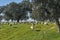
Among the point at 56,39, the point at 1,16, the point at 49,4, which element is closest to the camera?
the point at 56,39

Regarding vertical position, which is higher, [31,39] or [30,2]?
[30,2]

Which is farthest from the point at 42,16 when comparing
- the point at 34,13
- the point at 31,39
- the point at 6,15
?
the point at 6,15

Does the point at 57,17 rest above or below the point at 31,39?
above

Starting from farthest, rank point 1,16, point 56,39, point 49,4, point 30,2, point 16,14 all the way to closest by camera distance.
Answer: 1. point 1,16
2. point 16,14
3. point 30,2
4. point 49,4
5. point 56,39

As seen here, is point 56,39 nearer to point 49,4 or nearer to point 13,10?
point 49,4

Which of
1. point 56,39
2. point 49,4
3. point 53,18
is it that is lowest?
point 56,39

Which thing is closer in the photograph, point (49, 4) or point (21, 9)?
point (49, 4)

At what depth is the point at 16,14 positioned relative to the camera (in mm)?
156750

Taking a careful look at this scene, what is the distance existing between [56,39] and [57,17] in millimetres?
6854

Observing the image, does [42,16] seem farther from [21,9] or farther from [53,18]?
[21,9]

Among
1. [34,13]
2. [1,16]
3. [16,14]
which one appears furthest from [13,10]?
[34,13]

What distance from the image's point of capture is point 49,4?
41781 mm

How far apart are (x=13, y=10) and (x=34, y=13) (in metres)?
117

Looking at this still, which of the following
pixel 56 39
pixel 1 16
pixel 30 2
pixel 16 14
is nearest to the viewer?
pixel 56 39
